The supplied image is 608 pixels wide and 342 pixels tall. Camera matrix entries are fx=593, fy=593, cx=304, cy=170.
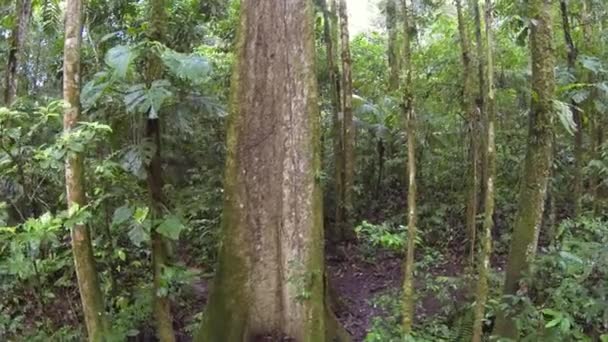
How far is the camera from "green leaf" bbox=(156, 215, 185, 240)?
4.72 m

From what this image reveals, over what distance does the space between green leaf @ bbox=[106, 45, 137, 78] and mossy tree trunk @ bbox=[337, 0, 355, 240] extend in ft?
18.3

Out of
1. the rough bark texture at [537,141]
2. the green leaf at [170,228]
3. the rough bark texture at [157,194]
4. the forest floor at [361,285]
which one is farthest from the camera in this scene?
the forest floor at [361,285]

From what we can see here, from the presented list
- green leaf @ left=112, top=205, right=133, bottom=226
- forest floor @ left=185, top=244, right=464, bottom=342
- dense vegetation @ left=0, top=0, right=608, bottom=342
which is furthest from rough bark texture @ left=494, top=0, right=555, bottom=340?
green leaf @ left=112, top=205, right=133, bottom=226

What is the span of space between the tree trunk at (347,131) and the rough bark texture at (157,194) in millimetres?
4694

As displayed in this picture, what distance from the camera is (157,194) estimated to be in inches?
203

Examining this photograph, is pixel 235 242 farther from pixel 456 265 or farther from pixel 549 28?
pixel 456 265

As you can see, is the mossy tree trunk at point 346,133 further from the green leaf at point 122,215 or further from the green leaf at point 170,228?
the green leaf at point 122,215

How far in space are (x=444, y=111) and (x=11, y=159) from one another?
7066 millimetres

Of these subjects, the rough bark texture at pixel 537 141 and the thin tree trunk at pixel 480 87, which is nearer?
the rough bark texture at pixel 537 141

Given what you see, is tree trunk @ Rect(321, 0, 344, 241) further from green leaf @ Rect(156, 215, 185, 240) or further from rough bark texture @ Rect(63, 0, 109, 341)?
rough bark texture @ Rect(63, 0, 109, 341)

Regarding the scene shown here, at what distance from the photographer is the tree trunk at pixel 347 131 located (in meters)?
9.64

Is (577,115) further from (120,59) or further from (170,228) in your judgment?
(120,59)

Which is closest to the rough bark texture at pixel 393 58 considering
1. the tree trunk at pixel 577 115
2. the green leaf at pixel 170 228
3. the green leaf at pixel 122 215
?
the tree trunk at pixel 577 115

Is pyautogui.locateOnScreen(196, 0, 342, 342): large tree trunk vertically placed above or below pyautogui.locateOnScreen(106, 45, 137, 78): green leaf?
below
